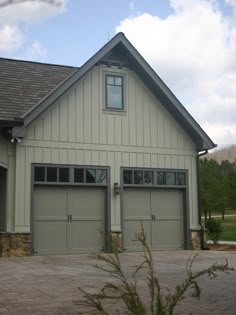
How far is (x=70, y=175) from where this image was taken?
14891 millimetres

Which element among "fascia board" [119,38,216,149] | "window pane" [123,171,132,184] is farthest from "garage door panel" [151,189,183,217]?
"fascia board" [119,38,216,149]

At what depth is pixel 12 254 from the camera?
1373cm

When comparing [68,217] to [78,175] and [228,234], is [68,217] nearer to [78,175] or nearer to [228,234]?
[78,175]

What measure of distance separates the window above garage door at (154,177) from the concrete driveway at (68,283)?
9.91 feet

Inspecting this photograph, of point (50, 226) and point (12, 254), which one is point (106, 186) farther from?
point (12, 254)

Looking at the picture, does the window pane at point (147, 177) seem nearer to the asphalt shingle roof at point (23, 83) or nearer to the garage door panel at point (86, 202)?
the garage door panel at point (86, 202)

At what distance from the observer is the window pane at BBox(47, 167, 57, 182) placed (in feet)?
47.9

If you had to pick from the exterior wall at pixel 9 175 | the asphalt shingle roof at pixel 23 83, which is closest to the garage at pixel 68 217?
the exterior wall at pixel 9 175

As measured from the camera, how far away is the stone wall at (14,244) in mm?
13742

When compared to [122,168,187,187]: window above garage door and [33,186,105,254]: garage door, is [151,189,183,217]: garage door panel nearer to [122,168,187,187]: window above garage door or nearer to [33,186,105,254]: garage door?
[122,168,187,187]: window above garage door

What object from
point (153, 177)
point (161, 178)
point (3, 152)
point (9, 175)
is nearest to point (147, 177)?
point (153, 177)

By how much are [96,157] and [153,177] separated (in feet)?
7.35

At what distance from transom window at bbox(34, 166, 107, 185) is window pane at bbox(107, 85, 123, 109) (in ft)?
7.42

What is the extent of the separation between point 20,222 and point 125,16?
1189 centimetres
